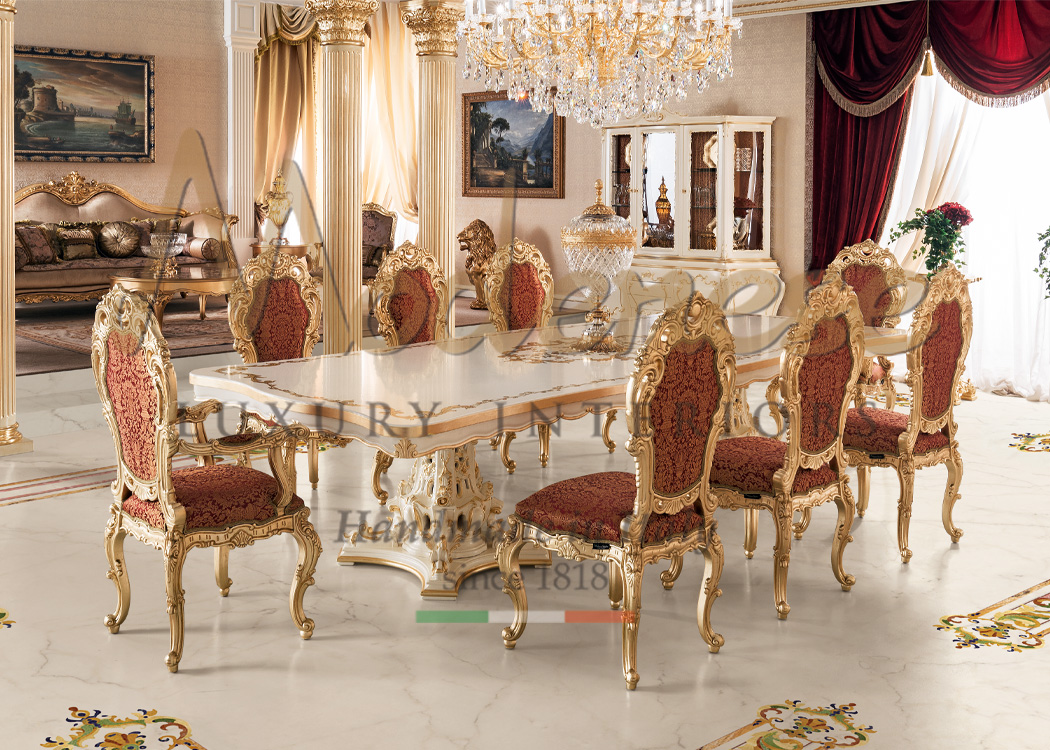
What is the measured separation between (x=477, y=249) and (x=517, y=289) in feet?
15.4

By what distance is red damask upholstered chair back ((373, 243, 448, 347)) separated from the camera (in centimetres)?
506

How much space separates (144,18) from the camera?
998 cm

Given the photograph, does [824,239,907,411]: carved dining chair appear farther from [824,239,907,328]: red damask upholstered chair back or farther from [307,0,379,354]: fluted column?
[307,0,379,354]: fluted column

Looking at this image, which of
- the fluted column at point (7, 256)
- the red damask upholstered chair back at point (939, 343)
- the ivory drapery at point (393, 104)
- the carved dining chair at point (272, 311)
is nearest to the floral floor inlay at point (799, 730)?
the red damask upholstered chair back at point (939, 343)

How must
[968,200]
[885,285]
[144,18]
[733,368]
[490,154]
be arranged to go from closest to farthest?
[733,368] → [885,285] → [968,200] → [144,18] → [490,154]

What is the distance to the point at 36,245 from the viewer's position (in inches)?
346

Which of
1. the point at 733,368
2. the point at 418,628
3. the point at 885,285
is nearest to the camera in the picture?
the point at 733,368

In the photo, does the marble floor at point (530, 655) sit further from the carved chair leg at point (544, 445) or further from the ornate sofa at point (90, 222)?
→ the ornate sofa at point (90, 222)

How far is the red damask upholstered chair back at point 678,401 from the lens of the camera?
2992 mm

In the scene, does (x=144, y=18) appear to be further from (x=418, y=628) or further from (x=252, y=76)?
(x=418, y=628)

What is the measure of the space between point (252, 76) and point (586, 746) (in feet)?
30.1

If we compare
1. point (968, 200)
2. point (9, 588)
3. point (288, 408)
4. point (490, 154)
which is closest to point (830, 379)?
point (288, 408)

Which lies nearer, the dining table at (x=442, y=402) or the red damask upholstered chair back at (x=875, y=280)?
the dining table at (x=442, y=402)

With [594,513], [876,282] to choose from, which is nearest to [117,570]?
[594,513]
